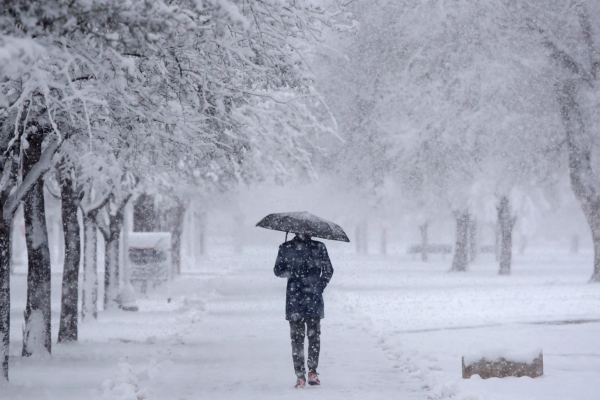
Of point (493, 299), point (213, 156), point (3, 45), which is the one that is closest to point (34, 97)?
point (3, 45)

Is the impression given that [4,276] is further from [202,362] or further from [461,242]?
[461,242]

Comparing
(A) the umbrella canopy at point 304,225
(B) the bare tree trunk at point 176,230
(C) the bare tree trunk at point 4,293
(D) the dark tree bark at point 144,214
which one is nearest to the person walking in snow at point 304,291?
(A) the umbrella canopy at point 304,225

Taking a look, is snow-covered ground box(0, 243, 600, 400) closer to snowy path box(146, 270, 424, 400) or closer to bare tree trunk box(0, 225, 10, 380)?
snowy path box(146, 270, 424, 400)

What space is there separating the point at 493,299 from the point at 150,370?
14.6m

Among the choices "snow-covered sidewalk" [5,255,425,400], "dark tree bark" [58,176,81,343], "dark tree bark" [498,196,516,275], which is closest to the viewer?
"snow-covered sidewalk" [5,255,425,400]

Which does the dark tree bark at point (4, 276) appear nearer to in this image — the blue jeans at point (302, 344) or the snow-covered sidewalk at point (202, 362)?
the snow-covered sidewalk at point (202, 362)

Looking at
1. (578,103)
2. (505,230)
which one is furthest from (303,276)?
(505,230)

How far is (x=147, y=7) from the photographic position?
21.6 feet

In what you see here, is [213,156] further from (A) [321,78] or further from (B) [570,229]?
(B) [570,229]

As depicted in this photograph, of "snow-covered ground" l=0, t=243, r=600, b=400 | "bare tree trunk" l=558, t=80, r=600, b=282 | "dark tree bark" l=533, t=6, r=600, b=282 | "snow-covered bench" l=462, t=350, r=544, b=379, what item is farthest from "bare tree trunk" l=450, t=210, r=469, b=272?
"snow-covered bench" l=462, t=350, r=544, b=379

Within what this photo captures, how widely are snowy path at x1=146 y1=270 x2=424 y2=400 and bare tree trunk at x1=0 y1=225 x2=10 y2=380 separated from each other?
178cm

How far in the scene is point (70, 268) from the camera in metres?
15.2

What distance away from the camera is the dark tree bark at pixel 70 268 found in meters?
15.0

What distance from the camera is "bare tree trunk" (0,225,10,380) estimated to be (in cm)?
1016
